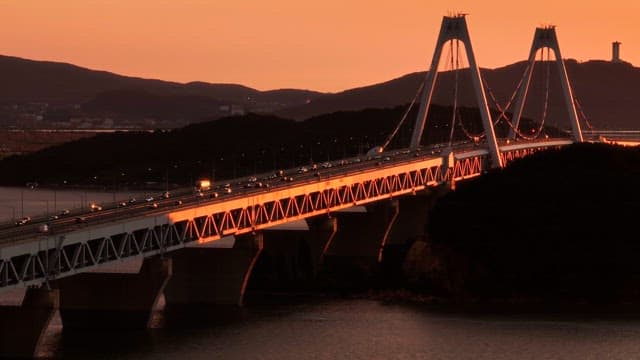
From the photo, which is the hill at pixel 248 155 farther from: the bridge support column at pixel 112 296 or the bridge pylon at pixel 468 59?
the bridge support column at pixel 112 296

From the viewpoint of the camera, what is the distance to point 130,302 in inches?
2788

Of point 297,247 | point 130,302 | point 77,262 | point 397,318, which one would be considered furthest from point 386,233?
point 77,262

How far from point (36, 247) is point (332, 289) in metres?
29.8

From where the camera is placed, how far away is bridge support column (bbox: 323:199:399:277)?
9196 centimetres

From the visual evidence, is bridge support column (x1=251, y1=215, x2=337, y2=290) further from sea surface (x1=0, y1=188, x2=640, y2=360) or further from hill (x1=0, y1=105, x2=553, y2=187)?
hill (x1=0, y1=105, x2=553, y2=187)

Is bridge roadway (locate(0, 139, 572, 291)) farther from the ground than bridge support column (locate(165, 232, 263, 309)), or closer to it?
farther from the ground

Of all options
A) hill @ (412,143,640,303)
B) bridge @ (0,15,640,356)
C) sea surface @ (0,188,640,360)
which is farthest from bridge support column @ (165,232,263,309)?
hill @ (412,143,640,303)

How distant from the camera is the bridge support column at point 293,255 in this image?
288 feet

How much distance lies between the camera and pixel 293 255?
8938 centimetres

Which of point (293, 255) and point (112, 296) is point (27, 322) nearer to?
point (112, 296)

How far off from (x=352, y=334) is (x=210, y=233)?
292 inches

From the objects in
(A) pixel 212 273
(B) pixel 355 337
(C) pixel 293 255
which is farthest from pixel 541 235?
(B) pixel 355 337

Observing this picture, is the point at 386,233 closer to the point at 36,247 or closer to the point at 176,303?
the point at 176,303

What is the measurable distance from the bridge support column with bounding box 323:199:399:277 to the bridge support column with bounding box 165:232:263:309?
1117 cm
